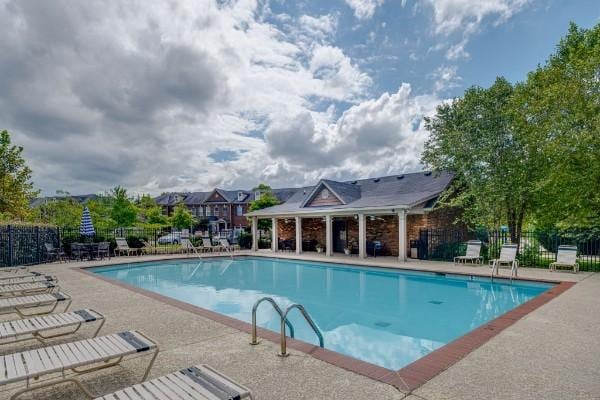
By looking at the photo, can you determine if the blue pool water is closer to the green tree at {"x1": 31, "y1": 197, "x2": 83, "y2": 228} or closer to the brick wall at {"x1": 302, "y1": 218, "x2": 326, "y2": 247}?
the brick wall at {"x1": 302, "y1": 218, "x2": 326, "y2": 247}

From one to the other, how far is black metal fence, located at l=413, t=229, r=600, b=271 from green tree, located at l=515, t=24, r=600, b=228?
0.64 m

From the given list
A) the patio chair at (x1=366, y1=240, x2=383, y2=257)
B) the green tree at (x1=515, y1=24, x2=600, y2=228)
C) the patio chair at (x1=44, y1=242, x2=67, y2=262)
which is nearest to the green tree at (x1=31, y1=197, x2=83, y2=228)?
the patio chair at (x1=44, y1=242, x2=67, y2=262)

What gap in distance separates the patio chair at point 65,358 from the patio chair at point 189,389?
67cm

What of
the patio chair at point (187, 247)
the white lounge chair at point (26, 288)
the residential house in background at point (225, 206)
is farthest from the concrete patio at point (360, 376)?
the residential house in background at point (225, 206)

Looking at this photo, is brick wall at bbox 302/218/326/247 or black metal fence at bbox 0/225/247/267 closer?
black metal fence at bbox 0/225/247/267

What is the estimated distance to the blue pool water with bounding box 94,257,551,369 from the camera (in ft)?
21.8

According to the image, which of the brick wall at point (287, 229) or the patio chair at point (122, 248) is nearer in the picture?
the patio chair at point (122, 248)

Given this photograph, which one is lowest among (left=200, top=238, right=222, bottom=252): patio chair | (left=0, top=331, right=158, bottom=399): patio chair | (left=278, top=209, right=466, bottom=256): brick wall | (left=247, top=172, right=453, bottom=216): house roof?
(left=200, top=238, right=222, bottom=252): patio chair

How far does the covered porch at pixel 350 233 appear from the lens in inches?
683

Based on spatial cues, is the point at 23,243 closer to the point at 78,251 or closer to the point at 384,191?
the point at 78,251

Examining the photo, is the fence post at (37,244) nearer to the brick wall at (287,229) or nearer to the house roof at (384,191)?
the house roof at (384,191)

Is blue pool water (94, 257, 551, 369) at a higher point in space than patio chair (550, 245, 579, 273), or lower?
Result: lower

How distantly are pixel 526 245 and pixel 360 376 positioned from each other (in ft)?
48.1

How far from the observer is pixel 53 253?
1625cm
